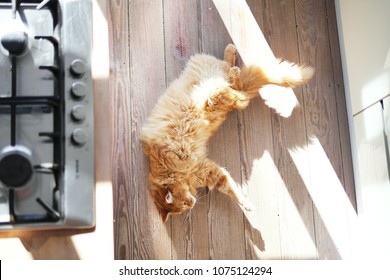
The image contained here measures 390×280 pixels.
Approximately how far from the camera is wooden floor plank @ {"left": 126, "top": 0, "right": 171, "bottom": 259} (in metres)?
1.53

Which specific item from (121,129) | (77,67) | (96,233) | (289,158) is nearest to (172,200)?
(121,129)

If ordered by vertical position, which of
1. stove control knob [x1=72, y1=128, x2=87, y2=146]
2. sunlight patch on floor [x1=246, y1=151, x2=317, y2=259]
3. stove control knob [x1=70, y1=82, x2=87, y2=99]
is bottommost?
sunlight patch on floor [x1=246, y1=151, x2=317, y2=259]

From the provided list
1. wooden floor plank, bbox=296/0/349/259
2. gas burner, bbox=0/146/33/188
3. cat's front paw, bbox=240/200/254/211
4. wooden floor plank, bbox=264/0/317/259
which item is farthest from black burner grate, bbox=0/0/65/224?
wooden floor plank, bbox=296/0/349/259

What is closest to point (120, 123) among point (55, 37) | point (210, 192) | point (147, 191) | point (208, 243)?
point (147, 191)

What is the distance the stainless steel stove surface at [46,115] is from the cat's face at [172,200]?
25.7 inches

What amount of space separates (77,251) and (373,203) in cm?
114

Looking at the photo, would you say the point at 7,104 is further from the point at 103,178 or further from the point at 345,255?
the point at 345,255

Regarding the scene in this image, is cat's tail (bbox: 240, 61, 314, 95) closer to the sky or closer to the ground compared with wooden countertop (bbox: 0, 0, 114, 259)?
closer to the sky

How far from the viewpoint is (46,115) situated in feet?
2.83

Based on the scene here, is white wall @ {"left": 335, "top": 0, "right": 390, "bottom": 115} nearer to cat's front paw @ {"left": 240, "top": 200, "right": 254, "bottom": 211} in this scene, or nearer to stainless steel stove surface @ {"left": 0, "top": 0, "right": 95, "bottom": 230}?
cat's front paw @ {"left": 240, "top": 200, "right": 254, "bottom": 211}

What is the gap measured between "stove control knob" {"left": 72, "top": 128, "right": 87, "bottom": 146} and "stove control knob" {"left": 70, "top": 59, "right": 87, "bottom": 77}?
0.13m

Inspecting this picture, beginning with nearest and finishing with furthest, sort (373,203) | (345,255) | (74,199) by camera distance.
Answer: (74,199), (373,203), (345,255)

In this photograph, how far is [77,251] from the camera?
2.77 ft

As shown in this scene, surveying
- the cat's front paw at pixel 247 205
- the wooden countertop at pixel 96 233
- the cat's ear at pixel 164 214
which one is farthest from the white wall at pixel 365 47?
the wooden countertop at pixel 96 233
